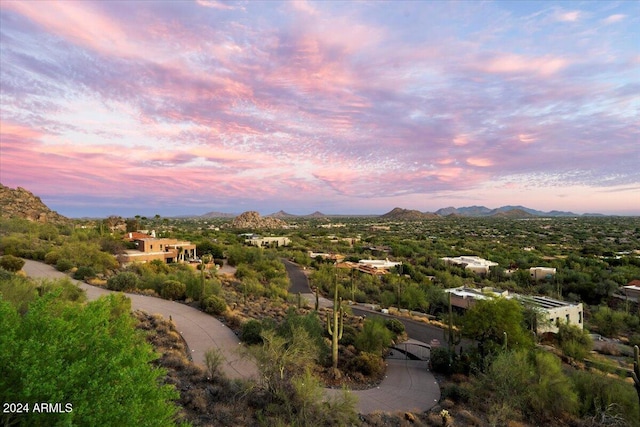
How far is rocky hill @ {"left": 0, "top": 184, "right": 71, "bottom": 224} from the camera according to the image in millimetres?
63281

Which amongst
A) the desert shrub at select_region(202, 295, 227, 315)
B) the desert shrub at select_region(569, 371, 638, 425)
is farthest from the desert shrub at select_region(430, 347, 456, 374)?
the desert shrub at select_region(202, 295, 227, 315)

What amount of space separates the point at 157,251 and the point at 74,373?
4424 centimetres

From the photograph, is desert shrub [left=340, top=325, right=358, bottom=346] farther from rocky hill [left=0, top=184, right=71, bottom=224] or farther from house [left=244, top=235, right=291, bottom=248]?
rocky hill [left=0, top=184, right=71, bottom=224]

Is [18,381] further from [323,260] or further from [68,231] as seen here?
[68,231]

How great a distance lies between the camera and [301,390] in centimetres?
1162

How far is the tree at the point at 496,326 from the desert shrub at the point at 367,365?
5.88 metres

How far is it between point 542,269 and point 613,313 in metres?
15.5

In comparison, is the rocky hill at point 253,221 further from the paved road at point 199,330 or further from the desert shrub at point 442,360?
the desert shrub at point 442,360

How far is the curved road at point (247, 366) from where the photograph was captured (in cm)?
1484

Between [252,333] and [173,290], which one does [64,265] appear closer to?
[173,290]

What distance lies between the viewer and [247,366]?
16406 mm

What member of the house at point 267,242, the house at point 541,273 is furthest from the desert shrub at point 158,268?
the house at point 541,273

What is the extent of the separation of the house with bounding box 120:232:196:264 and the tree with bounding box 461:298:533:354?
3612 centimetres

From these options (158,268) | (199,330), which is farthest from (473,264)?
(199,330)
